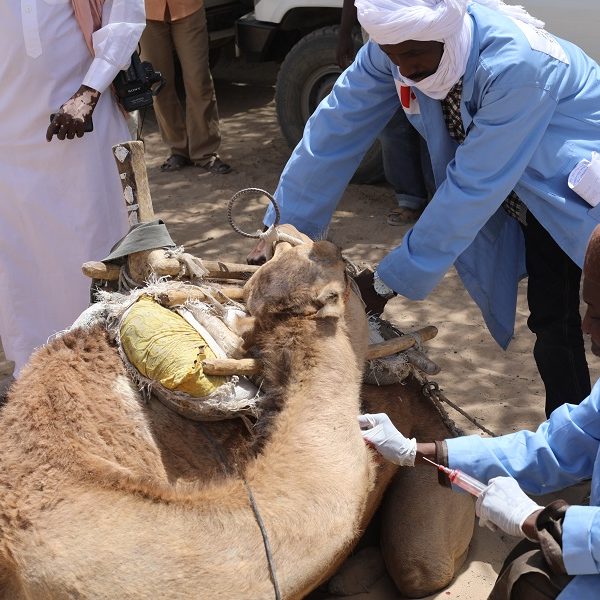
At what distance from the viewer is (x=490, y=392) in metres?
5.08

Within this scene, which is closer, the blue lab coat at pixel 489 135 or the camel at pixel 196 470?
the camel at pixel 196 470

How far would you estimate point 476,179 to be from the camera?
11.8 ft

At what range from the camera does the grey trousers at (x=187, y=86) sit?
8234 millimetres

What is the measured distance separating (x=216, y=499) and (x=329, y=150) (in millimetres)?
1978

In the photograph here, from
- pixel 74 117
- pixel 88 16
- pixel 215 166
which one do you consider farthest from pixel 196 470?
pixel 215 166

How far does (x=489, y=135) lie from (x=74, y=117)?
1.97 meters

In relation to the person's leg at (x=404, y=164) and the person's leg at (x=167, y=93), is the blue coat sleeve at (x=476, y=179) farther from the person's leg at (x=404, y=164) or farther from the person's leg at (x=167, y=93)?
the person's leg at (x=167, y=93)

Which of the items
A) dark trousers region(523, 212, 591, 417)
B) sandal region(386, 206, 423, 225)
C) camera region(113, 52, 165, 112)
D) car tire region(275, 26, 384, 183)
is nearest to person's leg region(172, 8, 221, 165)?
car tire region(275, 26, 384, 183)

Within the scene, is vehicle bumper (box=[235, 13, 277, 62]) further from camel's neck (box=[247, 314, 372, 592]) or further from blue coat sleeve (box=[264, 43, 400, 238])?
camel's neck (box=[247, 314, 372, 592])

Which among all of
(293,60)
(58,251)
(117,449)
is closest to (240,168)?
(293,60)

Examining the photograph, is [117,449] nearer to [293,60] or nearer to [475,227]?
[475,227]

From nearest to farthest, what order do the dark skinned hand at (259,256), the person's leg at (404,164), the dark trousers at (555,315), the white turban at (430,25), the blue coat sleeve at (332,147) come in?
the white turban at (430,25) → the dark skinned hand at (259,256) → the dark trousers at (555,315) → the blue coat sleeve at (332,147) → the person's leg at (404,164)

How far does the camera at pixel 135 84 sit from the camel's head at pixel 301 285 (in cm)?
183

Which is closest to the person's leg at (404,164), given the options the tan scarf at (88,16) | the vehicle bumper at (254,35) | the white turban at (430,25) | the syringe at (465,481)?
the vehicle bumper at (254,35)
